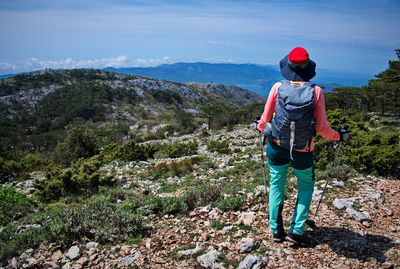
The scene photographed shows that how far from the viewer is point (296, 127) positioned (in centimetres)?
448

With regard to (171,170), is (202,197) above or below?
above

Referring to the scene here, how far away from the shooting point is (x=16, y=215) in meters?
8.99

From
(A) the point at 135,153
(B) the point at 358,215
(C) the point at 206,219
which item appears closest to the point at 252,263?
(C) the point at 206,219

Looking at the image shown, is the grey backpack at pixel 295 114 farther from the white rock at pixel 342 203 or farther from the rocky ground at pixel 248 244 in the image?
the white rock at pixel 342 203

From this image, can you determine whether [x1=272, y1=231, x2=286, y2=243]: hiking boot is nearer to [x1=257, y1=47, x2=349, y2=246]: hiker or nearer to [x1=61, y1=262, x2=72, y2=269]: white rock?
[x1=257, y1=47, x2=349, y2=246]: hiker

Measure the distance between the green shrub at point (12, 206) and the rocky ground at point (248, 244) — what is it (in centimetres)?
354

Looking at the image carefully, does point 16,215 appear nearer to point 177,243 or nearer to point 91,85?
point 177,243

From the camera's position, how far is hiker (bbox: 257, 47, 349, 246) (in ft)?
14.5

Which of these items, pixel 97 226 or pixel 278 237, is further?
pixel 97 226

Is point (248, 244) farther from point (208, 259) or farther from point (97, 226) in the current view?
point (97, 226)

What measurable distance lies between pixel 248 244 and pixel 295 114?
2329mm

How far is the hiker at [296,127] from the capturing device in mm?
4430

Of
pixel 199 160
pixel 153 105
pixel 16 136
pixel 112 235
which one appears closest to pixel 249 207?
pixel 112 235

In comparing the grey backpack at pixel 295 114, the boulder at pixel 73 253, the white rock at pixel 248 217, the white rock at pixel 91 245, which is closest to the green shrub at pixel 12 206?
the boulder at pixel 73 253
